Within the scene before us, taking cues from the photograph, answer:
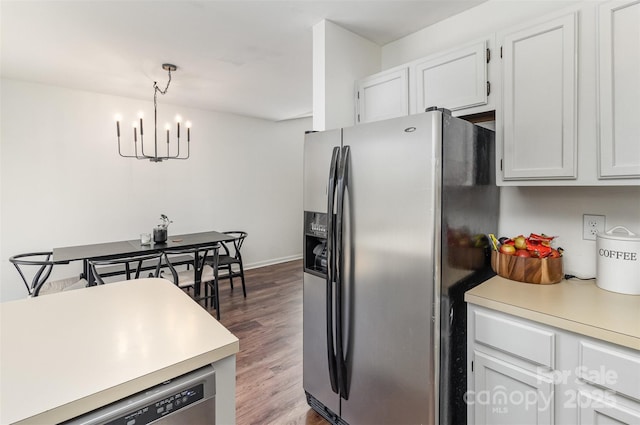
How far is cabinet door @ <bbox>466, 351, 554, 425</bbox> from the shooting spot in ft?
4.01

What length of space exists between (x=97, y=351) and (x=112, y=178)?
146 inches

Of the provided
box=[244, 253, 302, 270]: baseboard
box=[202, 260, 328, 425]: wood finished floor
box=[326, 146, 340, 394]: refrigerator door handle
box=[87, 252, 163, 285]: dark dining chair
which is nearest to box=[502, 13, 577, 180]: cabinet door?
box=[326, 146, 340, 394]: refrigerator door handle

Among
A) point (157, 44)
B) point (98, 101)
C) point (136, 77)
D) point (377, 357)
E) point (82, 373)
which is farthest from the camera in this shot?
point (98, 101)

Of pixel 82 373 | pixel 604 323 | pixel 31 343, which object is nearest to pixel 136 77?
pixel 31 343

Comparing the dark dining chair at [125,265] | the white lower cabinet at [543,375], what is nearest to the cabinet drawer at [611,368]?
the white lower cabinet at [543,375]

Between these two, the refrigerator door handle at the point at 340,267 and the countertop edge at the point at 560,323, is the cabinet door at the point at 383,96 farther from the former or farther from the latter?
the countertop edge at the point at 560,323

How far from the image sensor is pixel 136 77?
3178 millimetres

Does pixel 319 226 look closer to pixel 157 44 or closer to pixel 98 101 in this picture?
pixel 157 44

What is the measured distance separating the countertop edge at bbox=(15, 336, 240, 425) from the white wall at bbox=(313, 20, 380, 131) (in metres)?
1.62

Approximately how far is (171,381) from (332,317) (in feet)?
3.06

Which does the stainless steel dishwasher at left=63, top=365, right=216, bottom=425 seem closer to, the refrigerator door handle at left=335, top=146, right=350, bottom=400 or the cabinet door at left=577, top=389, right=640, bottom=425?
the refrigerator door handle at left=335, top=146, right=350, bottom=400

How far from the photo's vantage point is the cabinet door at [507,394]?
122cm

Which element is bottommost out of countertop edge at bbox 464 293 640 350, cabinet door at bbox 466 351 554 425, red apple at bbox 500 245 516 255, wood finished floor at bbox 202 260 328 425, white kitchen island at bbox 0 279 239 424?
wood finished floor at bbox 202 260 328 425

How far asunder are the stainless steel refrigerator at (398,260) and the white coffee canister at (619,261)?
0.48 meters
